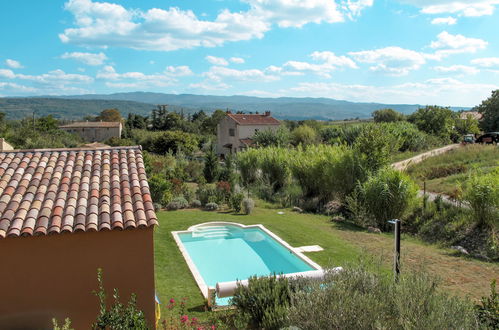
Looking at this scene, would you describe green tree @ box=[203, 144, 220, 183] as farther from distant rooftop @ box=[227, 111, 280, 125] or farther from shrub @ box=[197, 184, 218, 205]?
distant rooftop @ box=[227, 111, 280, 125]

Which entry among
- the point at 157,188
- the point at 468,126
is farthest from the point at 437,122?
the point at 157,188

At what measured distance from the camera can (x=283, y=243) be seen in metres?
13.1

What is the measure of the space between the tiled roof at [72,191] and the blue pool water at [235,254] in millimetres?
4587

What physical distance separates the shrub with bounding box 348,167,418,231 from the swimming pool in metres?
4.29

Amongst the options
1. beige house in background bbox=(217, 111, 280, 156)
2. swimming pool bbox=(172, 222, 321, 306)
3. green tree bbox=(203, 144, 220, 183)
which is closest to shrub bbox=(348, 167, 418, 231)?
swimming pool bbox=(172, 222, 321, 306)

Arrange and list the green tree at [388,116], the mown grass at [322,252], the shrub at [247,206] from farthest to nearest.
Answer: the green tree at [388,116]
the shrub at [247,206]
the mown grass at [322,252]

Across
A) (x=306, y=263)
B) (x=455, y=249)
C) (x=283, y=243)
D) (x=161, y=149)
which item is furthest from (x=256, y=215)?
(x=161, y=149)

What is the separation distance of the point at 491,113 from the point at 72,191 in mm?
55344

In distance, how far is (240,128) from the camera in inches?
1890

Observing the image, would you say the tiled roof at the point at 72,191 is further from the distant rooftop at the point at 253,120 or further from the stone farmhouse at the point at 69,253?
the distant rooftop at the point at 253,120

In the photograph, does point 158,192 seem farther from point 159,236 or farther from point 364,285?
point 364,285

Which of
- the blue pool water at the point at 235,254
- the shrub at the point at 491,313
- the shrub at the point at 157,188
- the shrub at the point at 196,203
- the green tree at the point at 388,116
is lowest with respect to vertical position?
the blue pool water at the point at 235,254

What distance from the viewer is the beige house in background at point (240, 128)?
4806cm

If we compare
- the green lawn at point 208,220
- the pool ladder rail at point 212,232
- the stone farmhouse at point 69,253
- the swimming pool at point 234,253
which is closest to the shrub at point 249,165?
the green lawn at point 208,220
